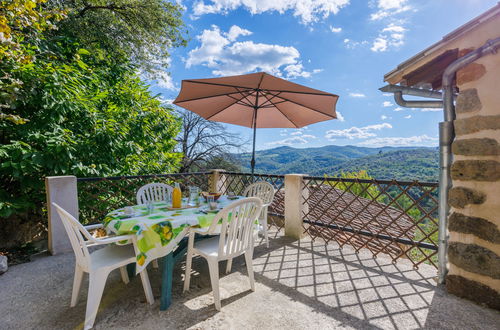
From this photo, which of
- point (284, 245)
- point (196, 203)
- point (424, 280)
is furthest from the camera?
point (284, 245)

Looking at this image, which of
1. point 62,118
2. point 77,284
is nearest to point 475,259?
point 77,284

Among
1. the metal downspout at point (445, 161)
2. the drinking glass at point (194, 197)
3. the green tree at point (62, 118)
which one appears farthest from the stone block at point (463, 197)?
the green tree at point (62, 118)

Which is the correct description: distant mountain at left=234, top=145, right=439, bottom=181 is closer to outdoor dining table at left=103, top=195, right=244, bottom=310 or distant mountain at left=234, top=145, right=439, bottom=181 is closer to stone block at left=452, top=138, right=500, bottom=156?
stone block at left=452, top=138, right=500, bottom=156

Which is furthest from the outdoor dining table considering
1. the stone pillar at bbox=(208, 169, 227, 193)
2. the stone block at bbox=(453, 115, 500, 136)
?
the stone pillar at bbox=(208, 169, 227, 193)

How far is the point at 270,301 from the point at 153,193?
188cm

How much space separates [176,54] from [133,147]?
409 cm

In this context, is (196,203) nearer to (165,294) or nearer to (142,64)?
(165,294)

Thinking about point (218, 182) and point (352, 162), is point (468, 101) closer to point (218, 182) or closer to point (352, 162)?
point (218, 182)

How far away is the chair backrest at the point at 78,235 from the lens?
1444mm

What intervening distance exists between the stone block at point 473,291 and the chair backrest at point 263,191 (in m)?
1.82

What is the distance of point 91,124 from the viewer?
371cm

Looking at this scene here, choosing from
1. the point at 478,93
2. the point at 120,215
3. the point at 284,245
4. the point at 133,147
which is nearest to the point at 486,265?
the point at 478,93

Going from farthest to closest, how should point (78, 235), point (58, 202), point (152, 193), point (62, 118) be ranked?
point (62, 118), point (152, 193), point (58, 202), point (78, 235)

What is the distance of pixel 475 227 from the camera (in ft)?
5.80
